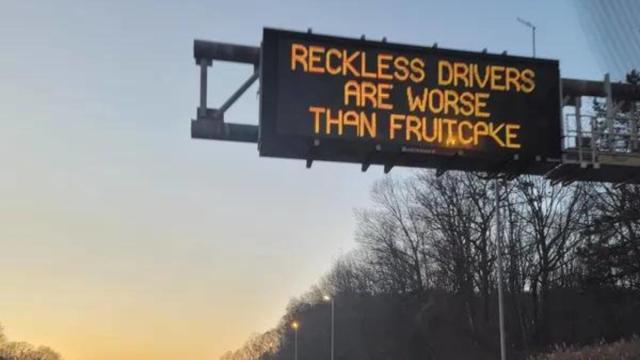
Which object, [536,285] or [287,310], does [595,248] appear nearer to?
[536,285]

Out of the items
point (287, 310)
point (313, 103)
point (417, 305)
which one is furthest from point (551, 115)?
point (287, 310)

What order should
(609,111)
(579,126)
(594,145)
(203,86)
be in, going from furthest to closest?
1. (609,111)
2. (579,126)
3. (594,145)
4. (203,86)

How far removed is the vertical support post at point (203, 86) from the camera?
17.0 meters

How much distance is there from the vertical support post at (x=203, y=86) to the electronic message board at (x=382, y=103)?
133 centimetres

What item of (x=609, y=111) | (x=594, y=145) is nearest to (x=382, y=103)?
(x=594, y=145)

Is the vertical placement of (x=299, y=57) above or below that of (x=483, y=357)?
above

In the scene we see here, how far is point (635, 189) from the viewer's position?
54.1m

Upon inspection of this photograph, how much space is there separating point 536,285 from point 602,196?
958 cm

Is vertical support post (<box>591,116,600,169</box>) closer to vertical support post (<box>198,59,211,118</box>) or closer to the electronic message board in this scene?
the electronic message board

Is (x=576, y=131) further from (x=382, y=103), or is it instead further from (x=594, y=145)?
(x=382, y=103)

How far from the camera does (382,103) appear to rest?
16.3 m

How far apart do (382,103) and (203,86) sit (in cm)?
364

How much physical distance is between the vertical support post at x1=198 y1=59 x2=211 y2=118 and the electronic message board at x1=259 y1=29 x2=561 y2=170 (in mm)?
1334

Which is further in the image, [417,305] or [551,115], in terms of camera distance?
[417,305]
